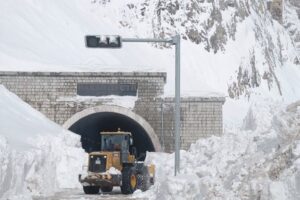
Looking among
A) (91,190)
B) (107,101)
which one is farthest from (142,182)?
(107,101)

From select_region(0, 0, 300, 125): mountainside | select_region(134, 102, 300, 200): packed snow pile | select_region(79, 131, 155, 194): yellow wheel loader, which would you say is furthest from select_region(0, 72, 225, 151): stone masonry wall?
select_region(134, 102, 300, 200): packed snow pile

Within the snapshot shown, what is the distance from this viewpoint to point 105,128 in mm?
40062

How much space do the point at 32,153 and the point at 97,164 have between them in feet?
7.29

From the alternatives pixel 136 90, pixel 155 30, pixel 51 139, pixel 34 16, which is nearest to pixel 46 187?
pixel 51 139

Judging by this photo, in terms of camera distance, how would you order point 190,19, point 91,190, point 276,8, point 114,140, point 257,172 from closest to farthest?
point 257,172, point 91,190, point 114,140, point 190,19, point 276,8

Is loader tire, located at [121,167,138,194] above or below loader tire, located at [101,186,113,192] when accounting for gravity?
above

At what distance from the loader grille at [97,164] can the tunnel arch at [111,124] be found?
14.1 meters

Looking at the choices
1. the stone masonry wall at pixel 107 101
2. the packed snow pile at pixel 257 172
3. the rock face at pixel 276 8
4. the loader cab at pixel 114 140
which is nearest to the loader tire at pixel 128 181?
the loader cab at pixel 114 140

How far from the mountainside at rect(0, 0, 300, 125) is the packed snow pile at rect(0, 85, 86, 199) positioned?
7088 millimetres

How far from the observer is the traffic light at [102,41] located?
54.2 feet

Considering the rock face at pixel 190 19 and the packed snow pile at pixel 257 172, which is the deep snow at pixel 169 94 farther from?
the rock face at pixel 190 19

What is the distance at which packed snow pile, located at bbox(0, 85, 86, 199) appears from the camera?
17188 mm

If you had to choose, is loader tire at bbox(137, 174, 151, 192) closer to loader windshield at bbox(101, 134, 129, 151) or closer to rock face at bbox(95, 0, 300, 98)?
loader windshield at bbox(101, 134, 129, 151)

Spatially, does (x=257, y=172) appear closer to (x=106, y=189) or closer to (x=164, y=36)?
(x=106, y=189)
